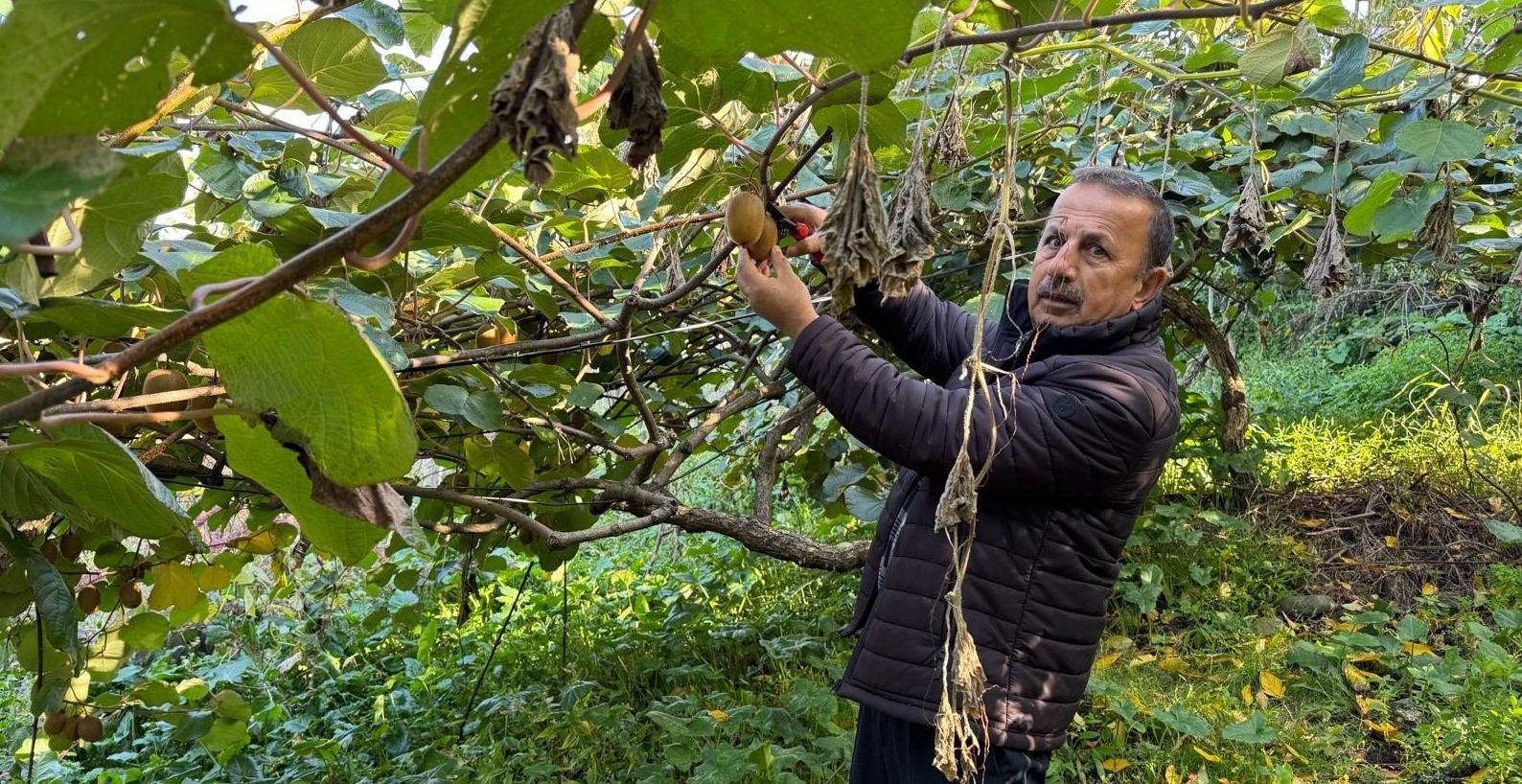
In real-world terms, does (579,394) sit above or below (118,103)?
below

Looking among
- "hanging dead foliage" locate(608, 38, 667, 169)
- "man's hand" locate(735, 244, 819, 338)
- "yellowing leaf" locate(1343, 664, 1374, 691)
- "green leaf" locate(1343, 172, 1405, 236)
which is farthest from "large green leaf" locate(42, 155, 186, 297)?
"yellowing leaf" locate(1343, 664, 1374, 691)

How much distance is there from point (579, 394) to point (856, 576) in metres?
2.88

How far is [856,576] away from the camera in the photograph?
4676 millimetres

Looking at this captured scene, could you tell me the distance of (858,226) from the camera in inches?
25.7

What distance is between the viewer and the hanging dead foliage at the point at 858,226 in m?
0.65

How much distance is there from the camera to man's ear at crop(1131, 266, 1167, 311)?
6.61ft

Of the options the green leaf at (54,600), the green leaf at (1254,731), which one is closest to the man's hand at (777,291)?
the green leaf at (54,600)

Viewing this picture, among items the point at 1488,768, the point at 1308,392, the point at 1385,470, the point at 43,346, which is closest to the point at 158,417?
the point at 43,346

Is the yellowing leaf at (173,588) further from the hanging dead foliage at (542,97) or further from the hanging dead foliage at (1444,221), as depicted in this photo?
the hanging dead foliage at (1444,221)

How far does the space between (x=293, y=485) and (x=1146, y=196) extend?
1627 mm

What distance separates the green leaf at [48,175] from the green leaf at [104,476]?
0.50 metres

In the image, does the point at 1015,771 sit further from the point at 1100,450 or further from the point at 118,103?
the point at 118,103

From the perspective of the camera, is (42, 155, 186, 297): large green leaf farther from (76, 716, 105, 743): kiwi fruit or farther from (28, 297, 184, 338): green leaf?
(76, 716, 105, 743): kiwi fruit

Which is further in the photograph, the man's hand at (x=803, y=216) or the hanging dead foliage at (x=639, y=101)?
the man's hand at (x=803, y=216)
